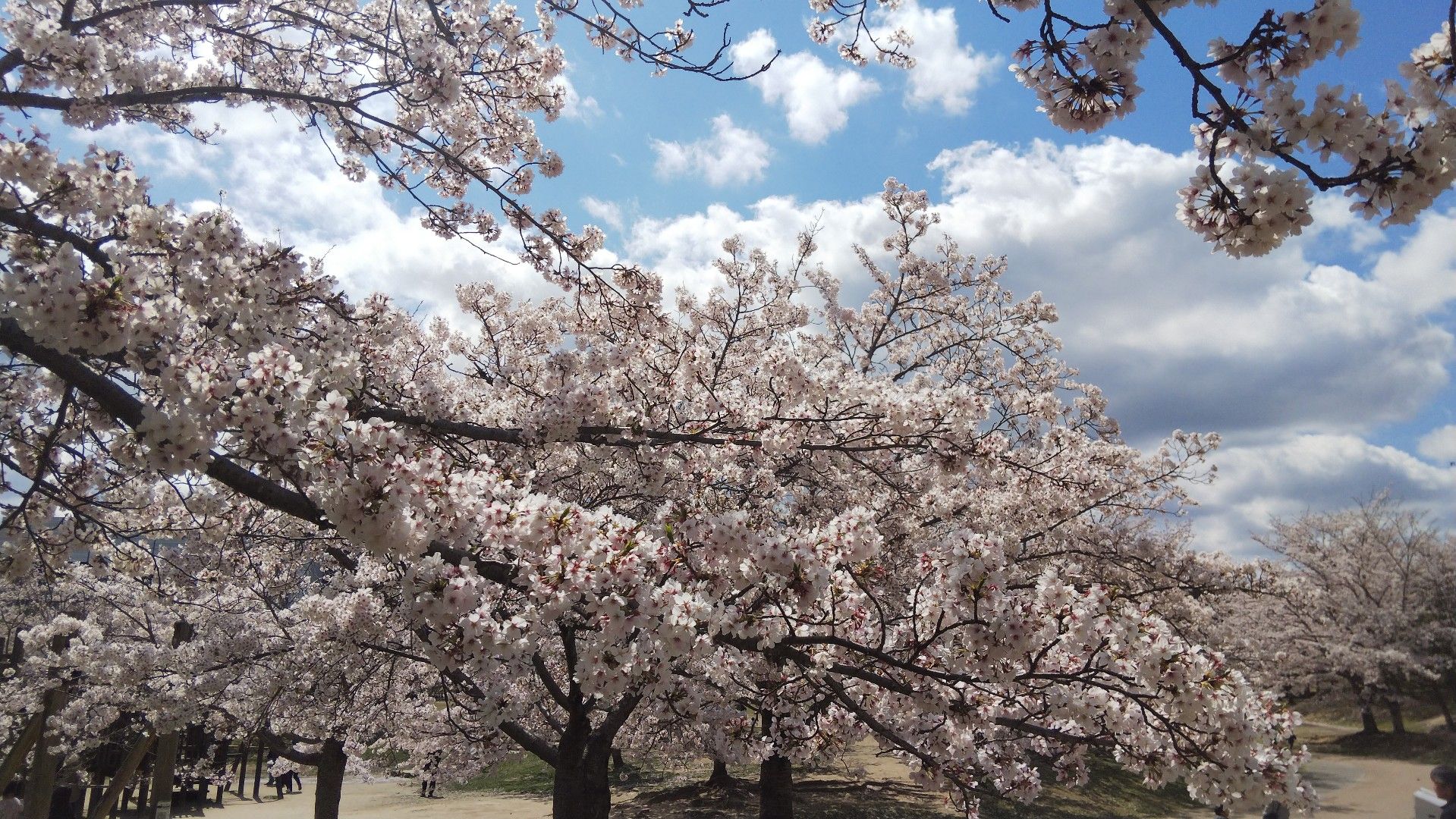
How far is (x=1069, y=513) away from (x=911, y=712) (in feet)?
21.1

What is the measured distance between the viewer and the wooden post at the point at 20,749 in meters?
9.30

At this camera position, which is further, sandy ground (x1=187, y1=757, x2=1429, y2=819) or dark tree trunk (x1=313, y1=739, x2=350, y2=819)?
sandy ground (x1=187, y1=757, x2=1429, y2=819)

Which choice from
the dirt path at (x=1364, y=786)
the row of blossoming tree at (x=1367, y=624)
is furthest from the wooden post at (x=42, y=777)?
the row of blossoming tree at (x=1367, y=624)

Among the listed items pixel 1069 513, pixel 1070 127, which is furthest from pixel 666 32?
pixel 1069 513

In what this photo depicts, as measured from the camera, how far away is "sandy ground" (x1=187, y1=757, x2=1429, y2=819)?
54.1 ft

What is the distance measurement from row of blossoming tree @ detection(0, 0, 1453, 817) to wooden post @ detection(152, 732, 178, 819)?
128 cm

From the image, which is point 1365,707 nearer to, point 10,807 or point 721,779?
point 721,779

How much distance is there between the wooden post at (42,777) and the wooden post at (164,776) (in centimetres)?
119

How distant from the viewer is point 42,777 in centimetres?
996

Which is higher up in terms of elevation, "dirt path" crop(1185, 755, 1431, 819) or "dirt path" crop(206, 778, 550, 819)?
"dirt path" crop(1185, 755, 1431, 819)

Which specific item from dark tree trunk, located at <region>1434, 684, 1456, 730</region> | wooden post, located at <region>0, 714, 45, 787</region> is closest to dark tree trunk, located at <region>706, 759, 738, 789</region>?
wooden post, located at <region>0, 714, 45, 787</region>

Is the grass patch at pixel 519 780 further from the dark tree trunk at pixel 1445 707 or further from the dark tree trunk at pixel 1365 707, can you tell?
the dark tree trunk at pixel 1445 707

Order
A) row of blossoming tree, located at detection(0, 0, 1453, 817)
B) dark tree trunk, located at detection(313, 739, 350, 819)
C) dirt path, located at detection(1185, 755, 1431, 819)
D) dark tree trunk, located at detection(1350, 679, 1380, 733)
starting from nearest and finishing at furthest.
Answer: row of blossoming tree, located at detection(0, 0, 1453, 817)
dark tree trunk, located at detection(313, 739, 350, 819)
dirt path, located at detection(1185, 755, 1431, 819)
dark tree trunk, located at detection(1350, 679, 1380, 733)

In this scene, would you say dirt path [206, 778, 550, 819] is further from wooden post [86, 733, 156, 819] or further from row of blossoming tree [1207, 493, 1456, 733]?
row of blossoming tree [1207, 493, 1456, 733]
